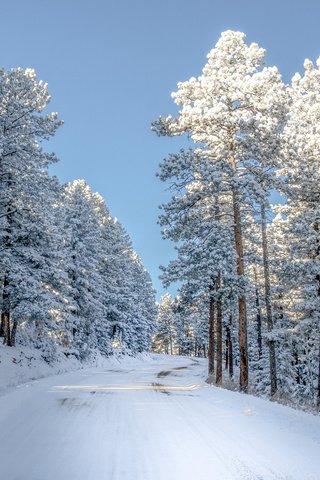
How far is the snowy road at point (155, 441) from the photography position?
494 centimetres

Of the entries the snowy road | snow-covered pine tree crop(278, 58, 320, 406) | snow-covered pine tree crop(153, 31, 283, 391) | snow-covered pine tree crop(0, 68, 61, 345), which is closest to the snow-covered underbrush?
snow-covered pine tree crop(0, 68, 61, 345)

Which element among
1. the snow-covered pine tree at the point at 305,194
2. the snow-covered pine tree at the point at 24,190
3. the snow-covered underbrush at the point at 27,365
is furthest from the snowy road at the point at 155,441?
the snow-covered pine tree at the point at 305,194

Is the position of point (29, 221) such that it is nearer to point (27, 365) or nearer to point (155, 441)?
point (27, 365)

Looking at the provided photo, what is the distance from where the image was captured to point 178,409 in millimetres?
9531

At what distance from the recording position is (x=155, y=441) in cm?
638

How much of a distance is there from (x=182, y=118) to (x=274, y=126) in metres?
4.02

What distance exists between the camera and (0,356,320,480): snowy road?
4.94 meters

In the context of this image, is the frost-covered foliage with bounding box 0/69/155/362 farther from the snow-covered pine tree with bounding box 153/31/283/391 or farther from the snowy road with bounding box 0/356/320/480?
the snowy road with bounding box 0/356/320/480

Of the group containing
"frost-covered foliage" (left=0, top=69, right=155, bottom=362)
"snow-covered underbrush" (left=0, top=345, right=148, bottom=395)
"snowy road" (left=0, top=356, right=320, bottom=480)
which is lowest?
"snow-covered underbrush" (left=0, top=345, right=148, bottom=395)

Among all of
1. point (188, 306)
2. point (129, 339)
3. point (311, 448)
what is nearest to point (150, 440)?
point (311, 448)

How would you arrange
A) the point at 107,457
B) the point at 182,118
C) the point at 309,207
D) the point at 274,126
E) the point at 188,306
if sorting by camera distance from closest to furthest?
the point at 107,457
the point at 274,126
the point at 182,118
the point at 309,207
the point at 188,306

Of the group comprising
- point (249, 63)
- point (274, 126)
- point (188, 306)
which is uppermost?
point (249, 63)

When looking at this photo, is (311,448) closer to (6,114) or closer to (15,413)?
(15,413)

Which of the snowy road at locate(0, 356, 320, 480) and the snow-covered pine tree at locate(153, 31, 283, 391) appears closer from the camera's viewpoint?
the snowy road at locate(0, 356, 320, 480)
